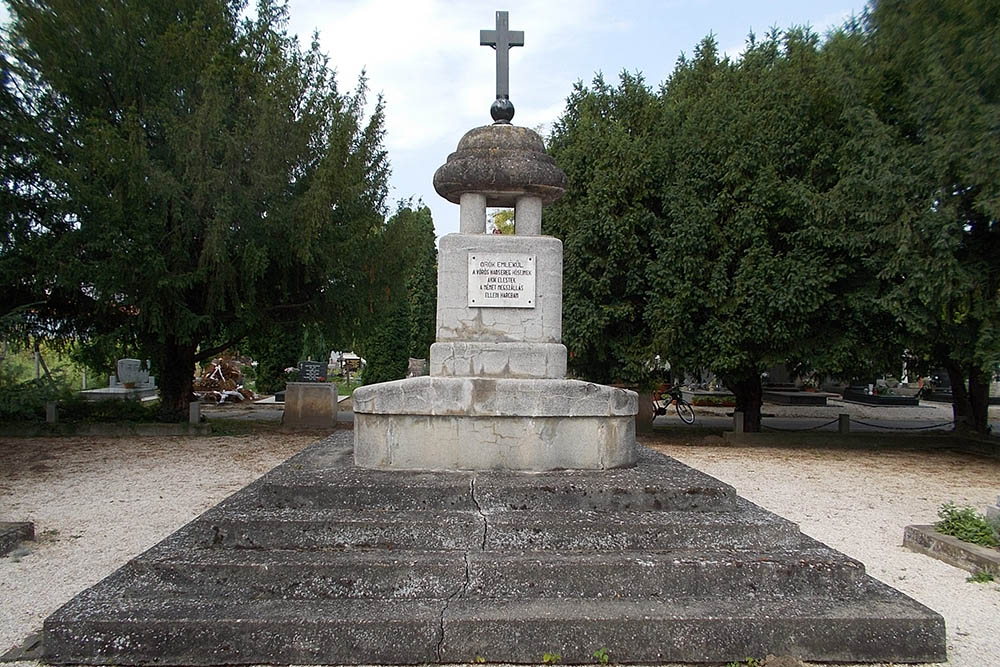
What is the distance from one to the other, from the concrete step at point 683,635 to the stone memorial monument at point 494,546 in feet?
0.04

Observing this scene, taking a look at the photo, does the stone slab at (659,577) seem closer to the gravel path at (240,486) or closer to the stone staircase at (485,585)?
the stone staircase at (485,585)

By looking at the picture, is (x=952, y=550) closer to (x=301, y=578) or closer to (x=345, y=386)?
(x=301, y=578)

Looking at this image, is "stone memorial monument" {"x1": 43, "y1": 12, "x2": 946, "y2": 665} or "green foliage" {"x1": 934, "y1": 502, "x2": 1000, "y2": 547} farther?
"green foliage" {"x1": 934, "y1": 502, "x2": 1000, "y2": 547}

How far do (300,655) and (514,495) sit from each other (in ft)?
6.23

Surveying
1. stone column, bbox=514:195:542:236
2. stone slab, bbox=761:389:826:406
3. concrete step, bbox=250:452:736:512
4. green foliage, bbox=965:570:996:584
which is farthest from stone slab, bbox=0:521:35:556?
stone slab, bbox=761:389:826:406

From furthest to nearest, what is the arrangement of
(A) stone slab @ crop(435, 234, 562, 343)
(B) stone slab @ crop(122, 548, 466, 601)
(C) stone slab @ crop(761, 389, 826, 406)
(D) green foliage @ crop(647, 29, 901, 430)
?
1. (C) stone slab @ crop(761, 389, 826, 406)
2. (D) green foliage @ crop(647, 29, 901, 430)
3. (A) stone slab @ crop(435, 234, 562, 343)
4. (B) stone slab @ crop(122, 548, 466, 601)

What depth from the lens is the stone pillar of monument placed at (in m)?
5.90

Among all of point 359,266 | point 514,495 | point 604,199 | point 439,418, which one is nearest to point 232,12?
point 359,266

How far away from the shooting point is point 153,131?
1437 centimetres

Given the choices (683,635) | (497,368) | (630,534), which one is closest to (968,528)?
(630,534)

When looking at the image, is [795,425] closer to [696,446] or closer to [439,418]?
[696,446]

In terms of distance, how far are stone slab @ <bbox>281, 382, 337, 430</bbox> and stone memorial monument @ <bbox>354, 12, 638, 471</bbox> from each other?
36.6 ft

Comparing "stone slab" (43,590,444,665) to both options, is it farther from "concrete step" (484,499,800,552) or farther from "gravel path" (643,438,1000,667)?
Answer: "gravel path" (643,438,1000,667)

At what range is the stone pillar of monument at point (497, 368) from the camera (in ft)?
19.4
